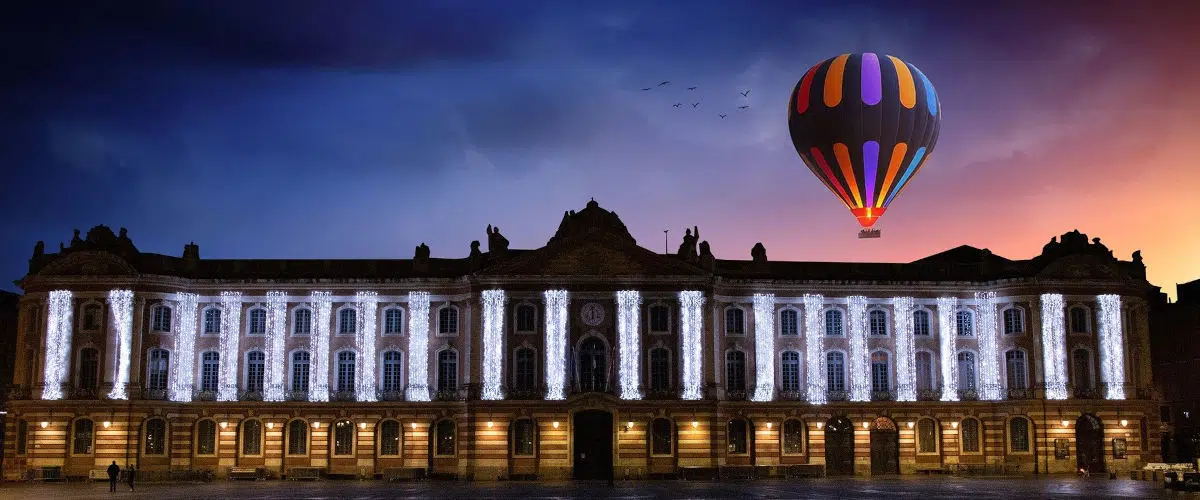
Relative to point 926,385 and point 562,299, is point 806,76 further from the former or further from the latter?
point 926,385

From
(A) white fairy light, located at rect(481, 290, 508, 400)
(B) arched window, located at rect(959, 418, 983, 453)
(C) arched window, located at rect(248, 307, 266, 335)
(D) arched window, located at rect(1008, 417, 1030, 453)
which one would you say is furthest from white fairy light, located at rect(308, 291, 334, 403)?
(D) arched window, located at rect(1008, 417, 1030, 453)

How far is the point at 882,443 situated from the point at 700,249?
13.5 metres

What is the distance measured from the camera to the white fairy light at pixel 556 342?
66562mm

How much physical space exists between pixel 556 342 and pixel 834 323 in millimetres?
14481

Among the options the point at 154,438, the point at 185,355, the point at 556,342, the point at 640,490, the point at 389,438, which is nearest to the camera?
the point at 640,490

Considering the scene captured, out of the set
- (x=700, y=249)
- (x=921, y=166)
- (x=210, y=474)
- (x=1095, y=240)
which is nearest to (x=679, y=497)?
(x=921, y=166)

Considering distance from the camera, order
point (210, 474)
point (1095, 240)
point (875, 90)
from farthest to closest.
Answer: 1. point (1095, 240)
2. point (210, 474)
3. point (875, 90)

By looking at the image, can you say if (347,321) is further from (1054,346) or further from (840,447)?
(1054,346)

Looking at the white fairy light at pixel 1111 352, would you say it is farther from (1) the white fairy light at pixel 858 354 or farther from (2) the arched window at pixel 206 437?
(2) the arched window at pixel 206 437

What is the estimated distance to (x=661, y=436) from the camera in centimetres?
6681

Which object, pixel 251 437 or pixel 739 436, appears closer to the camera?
pixel 251 437

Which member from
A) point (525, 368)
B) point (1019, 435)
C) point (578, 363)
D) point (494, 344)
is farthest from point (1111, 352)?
point (494, 344)

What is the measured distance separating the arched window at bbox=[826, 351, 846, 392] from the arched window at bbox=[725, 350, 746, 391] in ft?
14.5

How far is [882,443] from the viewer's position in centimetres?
6969
